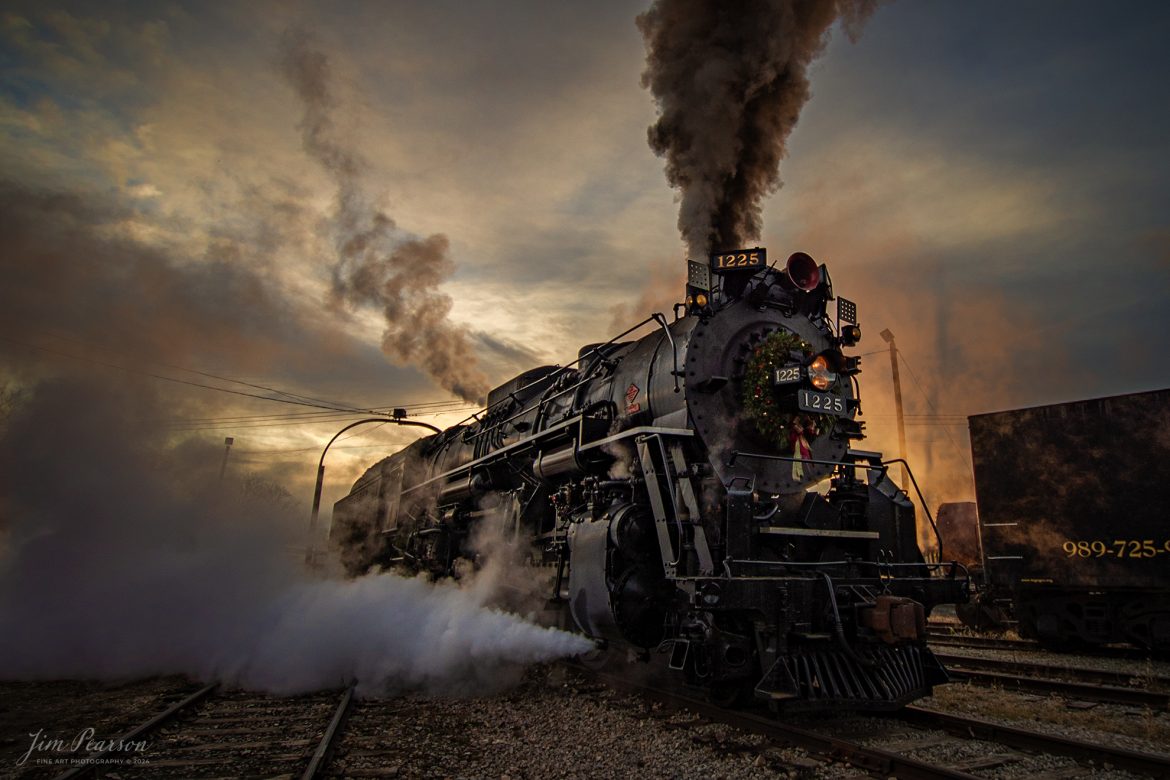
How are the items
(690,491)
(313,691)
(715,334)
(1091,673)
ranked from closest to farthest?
(690,491), (715,334), (313,691), (1091,673)

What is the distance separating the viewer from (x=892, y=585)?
5922mm

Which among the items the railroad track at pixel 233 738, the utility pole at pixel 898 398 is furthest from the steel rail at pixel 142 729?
the utility pole at pixel 898 398

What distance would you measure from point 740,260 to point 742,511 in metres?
2.55

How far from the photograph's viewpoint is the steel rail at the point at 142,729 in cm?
439

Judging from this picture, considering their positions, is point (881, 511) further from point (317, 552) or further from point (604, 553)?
point (317, 552)

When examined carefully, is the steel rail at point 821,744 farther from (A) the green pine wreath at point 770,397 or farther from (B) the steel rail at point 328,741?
(B) the steel rail at point 328,741

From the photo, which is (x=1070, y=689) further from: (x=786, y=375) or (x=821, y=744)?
(x=786, y=375)

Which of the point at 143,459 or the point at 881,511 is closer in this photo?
the point at 881,511

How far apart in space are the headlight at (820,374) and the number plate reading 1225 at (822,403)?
10 centimetres

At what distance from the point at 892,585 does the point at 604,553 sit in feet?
8.40

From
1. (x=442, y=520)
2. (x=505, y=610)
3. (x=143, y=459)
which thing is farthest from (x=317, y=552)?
(x=505, y=610)

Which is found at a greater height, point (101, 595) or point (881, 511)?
point (881, 511)

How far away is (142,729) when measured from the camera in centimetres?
544

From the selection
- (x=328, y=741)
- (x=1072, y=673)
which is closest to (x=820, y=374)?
(x=328, y=741)
